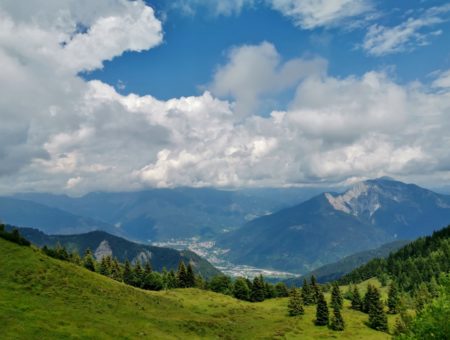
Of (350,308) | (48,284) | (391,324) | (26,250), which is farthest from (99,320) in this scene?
(350,308)

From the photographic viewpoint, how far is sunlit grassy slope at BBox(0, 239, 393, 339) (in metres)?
59.3

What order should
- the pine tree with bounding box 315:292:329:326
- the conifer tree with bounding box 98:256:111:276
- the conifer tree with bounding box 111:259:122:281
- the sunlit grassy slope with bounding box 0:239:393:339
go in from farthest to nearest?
1. the conifer tree with bounding box 98:256:111:276
2. the conifer tree with bounding box 111:259:122:281
3. the pine tree with bounding box 315:292:329:326
4. the sunlit grassy slope with bounding box 0:239:393:339

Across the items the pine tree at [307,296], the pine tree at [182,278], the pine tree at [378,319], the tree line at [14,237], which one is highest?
the tree line at [14,237]

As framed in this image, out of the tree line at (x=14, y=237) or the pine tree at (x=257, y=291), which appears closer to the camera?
the tree line at (x=14, y=237)

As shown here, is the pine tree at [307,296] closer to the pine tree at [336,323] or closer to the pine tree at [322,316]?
the pine tree at [322,316]

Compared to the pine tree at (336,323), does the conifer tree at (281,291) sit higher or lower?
higher

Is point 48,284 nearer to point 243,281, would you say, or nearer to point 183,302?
point 183,302

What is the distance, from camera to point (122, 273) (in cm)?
15825

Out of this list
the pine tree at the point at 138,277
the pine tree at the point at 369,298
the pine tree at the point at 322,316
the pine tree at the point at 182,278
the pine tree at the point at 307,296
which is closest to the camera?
the pine tree at the point at 322,316

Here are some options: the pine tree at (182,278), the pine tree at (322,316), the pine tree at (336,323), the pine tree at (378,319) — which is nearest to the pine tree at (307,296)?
the pine tree at (378,319)

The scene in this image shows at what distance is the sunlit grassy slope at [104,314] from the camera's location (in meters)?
59.3

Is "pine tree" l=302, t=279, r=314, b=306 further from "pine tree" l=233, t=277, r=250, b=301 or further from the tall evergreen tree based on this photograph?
the tall evergreen tree

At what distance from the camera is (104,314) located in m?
72.7

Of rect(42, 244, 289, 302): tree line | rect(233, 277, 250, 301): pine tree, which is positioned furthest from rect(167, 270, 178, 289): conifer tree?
rect(233, 277, 250, 301): pine tree
